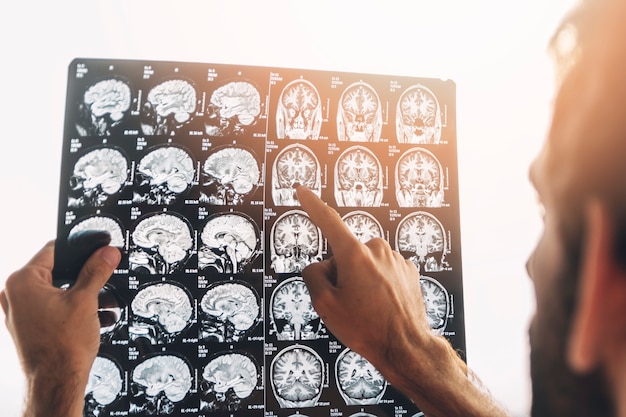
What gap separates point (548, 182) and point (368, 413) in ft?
2.99

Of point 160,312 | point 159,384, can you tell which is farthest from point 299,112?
point 159,384

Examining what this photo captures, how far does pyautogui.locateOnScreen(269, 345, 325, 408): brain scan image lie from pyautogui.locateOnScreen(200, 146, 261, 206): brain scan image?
14.7 inches

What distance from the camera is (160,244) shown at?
1113 millimetres

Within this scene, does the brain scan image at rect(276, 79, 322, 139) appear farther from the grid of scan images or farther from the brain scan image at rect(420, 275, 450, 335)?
the brain scan image at rect(420, 275, 450, 335)

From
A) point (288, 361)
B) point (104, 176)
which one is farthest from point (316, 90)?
point (288, 361)

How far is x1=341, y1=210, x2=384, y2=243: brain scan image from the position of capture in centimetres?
118

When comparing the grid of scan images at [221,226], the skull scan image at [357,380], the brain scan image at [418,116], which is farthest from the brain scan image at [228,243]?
the brain scan image at [418,116]

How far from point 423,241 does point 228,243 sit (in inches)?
18.6

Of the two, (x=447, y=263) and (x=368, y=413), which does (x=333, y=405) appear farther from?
(x=447, y=263)

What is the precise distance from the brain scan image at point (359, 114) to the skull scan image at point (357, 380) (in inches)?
20.3

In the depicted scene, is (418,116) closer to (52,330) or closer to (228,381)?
(228,381)

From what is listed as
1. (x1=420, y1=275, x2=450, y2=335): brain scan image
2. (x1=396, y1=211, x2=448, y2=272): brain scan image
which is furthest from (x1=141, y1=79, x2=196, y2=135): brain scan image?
(x1=420, y1=275, x2=450, y2=335): brain scan image

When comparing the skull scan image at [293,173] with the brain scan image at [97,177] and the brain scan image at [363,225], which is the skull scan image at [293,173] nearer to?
the brain scan image at [363,225]

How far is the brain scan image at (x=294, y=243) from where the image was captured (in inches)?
44.8
